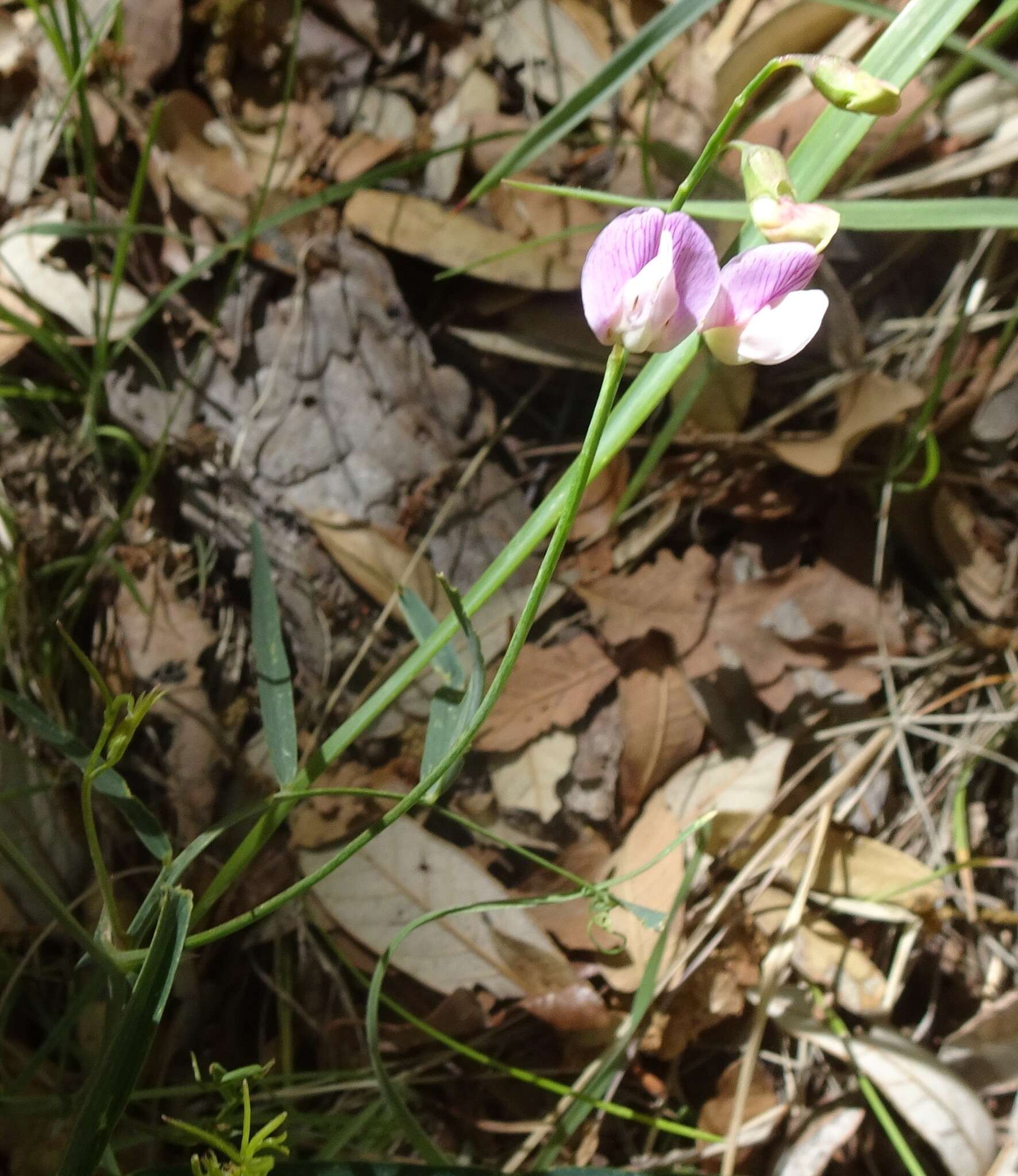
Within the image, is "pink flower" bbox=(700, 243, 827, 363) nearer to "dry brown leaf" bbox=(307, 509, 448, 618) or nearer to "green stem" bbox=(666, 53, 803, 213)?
"green stem" bbox=(666, 53, 803, 213)

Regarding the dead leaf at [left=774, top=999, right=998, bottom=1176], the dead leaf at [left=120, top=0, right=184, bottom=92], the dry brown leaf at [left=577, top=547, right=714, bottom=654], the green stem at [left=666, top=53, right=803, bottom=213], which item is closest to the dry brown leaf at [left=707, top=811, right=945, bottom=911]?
the dead leaf at [left=774, top=999, right=998, bottom=1176]

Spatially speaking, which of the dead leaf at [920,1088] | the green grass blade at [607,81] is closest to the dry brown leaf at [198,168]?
the green grass blade at [607,81]

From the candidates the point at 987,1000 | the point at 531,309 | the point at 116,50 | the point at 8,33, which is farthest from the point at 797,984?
the point at 8,33

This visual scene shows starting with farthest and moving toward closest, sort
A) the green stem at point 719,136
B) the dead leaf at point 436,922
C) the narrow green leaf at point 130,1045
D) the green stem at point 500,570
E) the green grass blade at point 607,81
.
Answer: the dead leaf at point 436,922 < the green grass blade at point 607,81 < the green stem at point 500,570 < the narrow green leaf at point 130,1045 < the green stem at point 719,136

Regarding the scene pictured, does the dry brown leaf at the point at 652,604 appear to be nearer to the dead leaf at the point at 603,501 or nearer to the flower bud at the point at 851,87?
the dead leaf at the point at 603,501

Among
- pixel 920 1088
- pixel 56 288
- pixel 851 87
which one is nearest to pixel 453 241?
pixel 56 288
